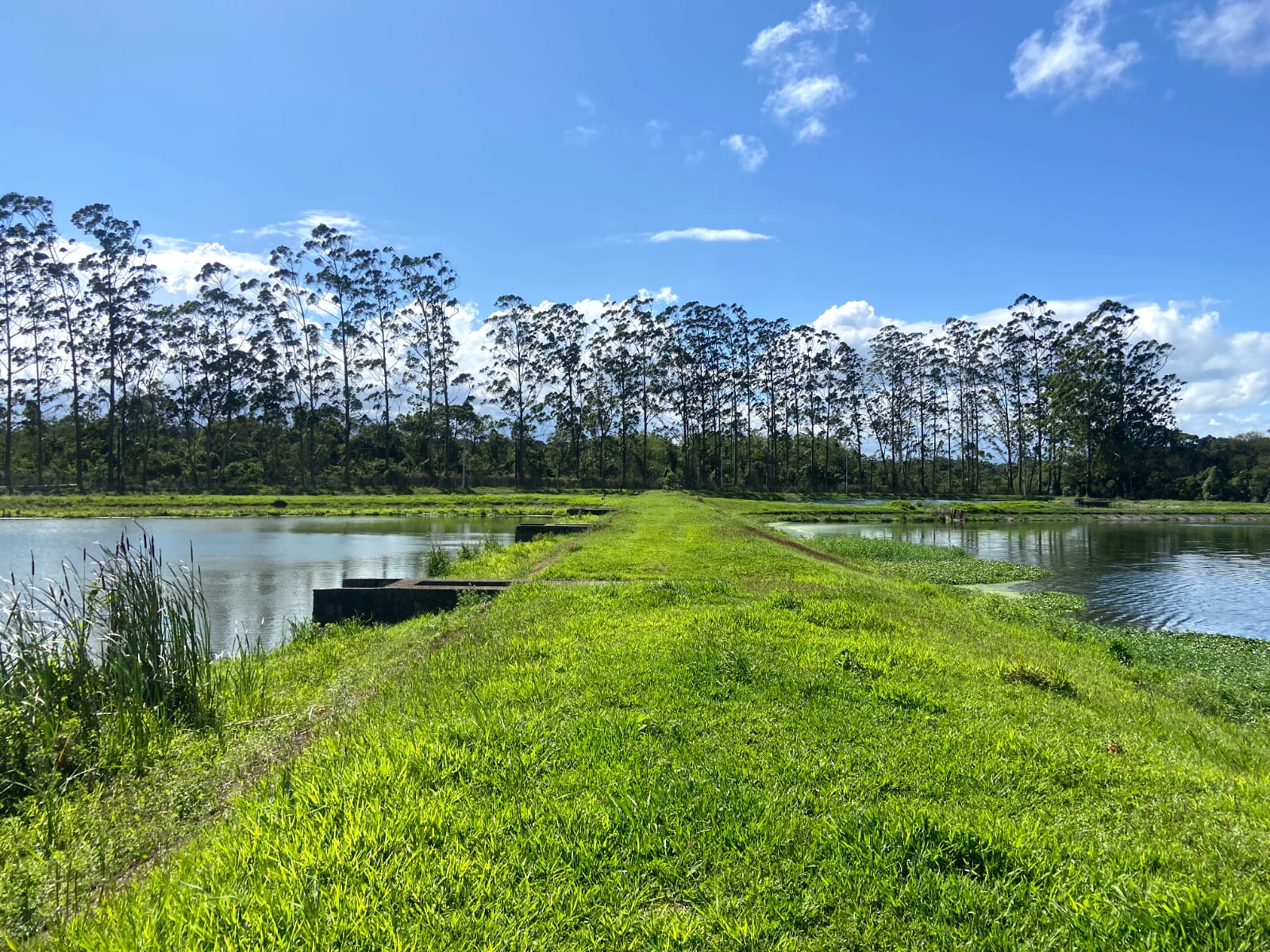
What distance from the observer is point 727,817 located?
3367mm

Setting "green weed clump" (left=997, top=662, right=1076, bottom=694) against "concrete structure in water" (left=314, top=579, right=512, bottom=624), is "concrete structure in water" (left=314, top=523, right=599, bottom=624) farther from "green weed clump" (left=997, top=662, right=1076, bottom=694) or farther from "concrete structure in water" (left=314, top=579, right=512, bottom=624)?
"green weed clump" (left=997, top=662, right=1076, bottom=694)

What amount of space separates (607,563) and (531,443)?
62.6 m

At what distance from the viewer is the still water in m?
12.9

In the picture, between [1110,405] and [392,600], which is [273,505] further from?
[1110,405]

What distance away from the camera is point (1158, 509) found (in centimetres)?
4984

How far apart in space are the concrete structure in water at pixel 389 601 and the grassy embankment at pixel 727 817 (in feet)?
15.0

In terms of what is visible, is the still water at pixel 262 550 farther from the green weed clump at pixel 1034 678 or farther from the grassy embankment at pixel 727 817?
the green weed clump at pixel 1034 678

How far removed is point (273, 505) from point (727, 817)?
1726 inches

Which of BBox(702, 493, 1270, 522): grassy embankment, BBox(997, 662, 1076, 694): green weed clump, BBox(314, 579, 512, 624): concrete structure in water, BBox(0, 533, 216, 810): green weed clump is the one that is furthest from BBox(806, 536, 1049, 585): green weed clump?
BBox(702, 493, 1270, 522): grassy embankment

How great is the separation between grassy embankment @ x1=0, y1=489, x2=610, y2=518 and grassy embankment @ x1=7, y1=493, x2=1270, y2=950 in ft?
101

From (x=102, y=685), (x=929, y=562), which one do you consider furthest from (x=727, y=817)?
(x=929, y=562)

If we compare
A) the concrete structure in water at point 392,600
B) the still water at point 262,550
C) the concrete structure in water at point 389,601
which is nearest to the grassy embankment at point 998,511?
the still water at point 262,550

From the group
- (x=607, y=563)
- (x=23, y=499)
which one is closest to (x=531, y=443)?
(x=23, y=499)

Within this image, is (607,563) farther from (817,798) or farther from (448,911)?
(448,911)
